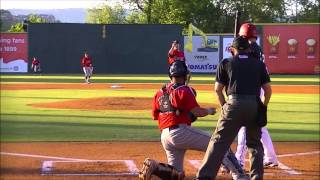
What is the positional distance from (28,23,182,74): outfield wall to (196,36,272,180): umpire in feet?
133

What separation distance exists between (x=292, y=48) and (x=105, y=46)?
1520 cm

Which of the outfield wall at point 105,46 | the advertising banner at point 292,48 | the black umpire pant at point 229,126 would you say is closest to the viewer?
the black umpire pant at point 229,126

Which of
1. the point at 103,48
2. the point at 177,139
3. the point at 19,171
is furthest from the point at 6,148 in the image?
the point at 103,48

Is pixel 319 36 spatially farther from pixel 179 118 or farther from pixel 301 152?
pixel 179 118

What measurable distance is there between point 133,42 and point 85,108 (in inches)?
1171

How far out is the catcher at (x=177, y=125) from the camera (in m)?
6.51

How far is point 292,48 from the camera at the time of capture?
45.8 meters

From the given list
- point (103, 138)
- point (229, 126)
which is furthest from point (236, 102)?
point (103, 138)

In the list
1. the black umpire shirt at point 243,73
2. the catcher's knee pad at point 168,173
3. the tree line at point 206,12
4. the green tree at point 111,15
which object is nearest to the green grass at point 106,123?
the catcher's knee pad at point 168,173

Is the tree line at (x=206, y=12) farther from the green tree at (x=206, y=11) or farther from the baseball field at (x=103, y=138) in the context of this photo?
the baseball field at (x=103, y=138)

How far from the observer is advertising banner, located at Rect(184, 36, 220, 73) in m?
46.2

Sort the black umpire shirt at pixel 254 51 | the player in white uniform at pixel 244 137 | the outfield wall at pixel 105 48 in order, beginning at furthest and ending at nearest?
the outfield wall at pixel 105 48, the player in white uniform at pixel 244 137, the black umpire shirt at pixel 254 51

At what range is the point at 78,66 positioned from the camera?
47.5 m

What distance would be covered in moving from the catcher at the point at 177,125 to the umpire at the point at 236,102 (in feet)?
0.75
